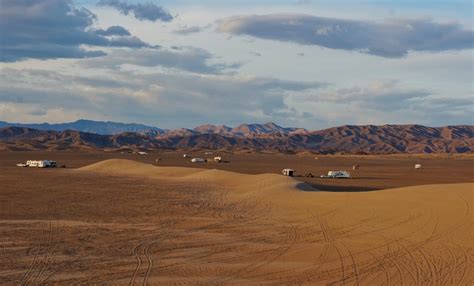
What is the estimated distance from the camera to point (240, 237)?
17953mm

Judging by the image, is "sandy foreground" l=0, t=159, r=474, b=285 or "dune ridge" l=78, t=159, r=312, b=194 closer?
"sandy foreground" l=0, t=159, r=474, b=285

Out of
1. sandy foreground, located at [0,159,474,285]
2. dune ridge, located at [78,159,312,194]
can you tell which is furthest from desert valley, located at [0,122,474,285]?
dune ridge, located at [78,159,312,194]

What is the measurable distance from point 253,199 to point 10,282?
17705mm

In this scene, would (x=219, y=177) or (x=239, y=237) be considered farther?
(x=219, y=177)

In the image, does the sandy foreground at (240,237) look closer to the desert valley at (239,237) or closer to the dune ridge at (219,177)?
the desert valley at (239,237)

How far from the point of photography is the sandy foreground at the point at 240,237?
12930 mm

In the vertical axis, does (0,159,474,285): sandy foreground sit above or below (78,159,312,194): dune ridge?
below

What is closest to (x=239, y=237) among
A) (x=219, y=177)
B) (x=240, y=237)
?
(x=240, y=237)

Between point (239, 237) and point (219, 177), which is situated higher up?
point (219, 177)

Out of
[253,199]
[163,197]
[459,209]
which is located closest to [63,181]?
[163,197]

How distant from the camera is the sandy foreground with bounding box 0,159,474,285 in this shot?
42.4 feet

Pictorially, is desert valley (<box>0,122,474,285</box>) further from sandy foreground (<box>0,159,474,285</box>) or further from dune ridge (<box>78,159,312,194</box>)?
dune ridge (<box>78,159,312,194</box>)

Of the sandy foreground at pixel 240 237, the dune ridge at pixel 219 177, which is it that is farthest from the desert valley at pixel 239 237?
the dune ridge at pixel 219 177

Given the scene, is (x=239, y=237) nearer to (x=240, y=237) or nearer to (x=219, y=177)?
(x=240, y=237)
